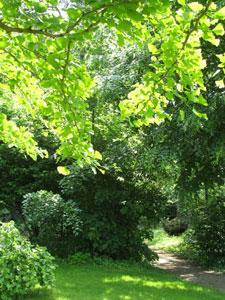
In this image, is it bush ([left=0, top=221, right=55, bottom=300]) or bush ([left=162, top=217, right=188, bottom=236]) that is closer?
bush ([left=0, top=221, right=55, bottom=300])

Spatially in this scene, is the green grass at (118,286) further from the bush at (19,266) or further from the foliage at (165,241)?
the foliage at (165,241)

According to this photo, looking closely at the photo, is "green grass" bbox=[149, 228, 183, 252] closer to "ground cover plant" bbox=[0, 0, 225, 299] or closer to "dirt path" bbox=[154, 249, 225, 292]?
"ground cover plant" bbox=[0, 0, 225, 299]

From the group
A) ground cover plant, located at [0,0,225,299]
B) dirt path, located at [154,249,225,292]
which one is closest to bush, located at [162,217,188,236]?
ground cover plant, located at [0,0,225,299]

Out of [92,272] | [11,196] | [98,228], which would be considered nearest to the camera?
[92,272]

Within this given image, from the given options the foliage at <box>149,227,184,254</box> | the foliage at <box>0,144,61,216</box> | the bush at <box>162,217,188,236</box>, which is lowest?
the foliage at <box>149,227,184,254</box>

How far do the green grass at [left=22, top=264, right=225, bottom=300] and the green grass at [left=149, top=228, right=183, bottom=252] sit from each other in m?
5.83

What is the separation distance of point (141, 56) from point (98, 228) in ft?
14.6

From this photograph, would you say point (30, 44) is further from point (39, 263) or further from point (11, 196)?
point (11, 196)

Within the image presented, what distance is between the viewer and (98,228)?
39.2ft

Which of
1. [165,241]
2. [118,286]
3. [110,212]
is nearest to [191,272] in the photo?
[110,212]

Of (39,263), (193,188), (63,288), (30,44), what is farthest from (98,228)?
(30,44)

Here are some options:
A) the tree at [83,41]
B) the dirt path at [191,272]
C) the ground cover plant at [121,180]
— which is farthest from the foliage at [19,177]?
the tree at [83,41]

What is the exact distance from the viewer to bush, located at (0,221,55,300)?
7.17m

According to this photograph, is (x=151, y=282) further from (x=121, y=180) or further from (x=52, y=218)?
(x=52, y=218)
